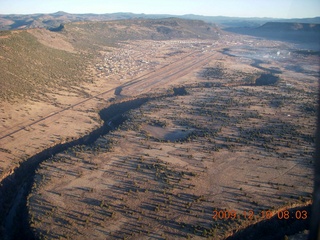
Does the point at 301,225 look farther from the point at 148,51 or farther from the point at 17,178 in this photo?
the point at 148,51

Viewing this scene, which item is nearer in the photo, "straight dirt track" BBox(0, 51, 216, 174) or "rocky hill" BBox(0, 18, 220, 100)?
"straight dirt track" BBox(0, 51, 216, 174)

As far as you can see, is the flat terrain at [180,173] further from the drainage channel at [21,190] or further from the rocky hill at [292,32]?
the rocky hill at [292,32]

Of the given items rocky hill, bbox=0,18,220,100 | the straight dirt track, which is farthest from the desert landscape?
rocky hill, bbox=0,18,220,100

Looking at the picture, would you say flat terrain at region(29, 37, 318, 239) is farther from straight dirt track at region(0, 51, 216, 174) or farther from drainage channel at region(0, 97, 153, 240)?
straight dirt track at region(0, 51, 216, 174)

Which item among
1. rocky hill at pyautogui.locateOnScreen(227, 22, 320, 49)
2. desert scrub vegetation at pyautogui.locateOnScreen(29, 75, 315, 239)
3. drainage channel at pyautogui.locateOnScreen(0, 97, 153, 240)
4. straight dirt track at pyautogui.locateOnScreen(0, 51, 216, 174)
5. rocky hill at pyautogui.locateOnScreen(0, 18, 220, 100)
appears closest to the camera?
desert scrub vegetation at pyautogui.locateOnScreen(29, 75, 315, 239)

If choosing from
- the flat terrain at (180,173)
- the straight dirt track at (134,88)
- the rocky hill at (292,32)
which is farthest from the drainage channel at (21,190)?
the rocky hill at (292,32)

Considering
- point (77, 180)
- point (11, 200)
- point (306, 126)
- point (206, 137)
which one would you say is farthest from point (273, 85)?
point (11, 200)

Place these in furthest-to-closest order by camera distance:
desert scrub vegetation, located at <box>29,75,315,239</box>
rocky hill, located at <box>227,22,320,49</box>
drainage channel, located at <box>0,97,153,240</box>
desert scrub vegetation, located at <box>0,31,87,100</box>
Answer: rocky hill, located at <box>227,22,320,49</box> < desert scrub vegetation, located at <box>0,31,87,100</box> < drainage channel, located at <box>0,97,153,240</box> < desert scrub vegetation, located at <box>29,75,315,239</box>

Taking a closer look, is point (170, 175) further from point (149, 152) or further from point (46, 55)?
point (46, 55)
